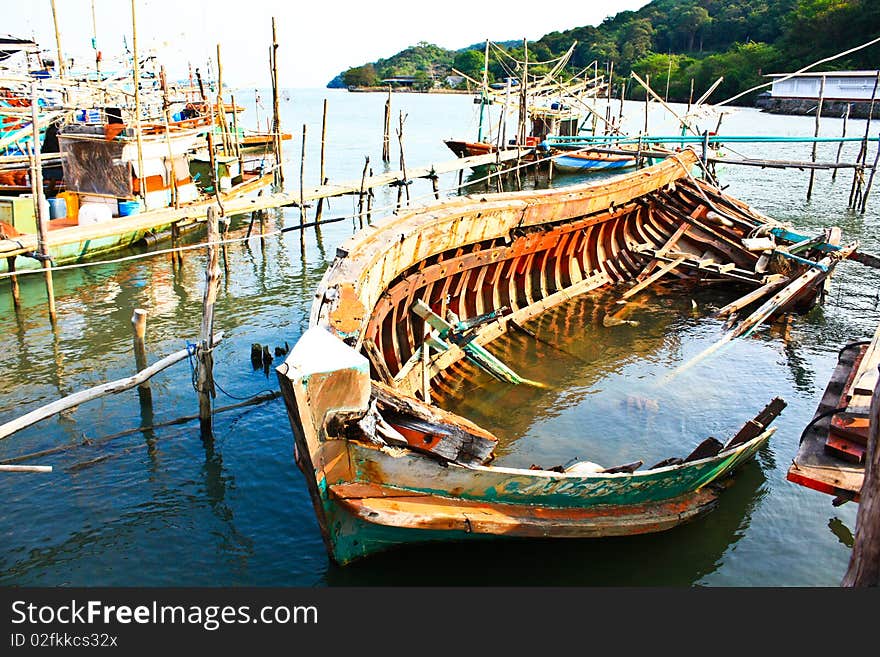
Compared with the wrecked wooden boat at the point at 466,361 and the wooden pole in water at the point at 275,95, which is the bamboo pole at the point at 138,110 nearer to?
the wooden pole in water at the point at 275,95

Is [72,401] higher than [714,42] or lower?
lower

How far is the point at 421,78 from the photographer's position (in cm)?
16950

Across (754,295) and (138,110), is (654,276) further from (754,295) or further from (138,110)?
(138,110)

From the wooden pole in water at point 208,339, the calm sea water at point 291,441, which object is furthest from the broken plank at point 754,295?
the wooden pole in water at point 208,339

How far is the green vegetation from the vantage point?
69.6m

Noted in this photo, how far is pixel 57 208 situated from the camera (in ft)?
59.4

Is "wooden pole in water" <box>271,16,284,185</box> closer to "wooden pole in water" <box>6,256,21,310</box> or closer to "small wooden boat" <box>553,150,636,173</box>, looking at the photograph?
"wooden pole in water" <box>6,256,21,310</box>

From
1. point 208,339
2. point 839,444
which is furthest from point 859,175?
point 208,339

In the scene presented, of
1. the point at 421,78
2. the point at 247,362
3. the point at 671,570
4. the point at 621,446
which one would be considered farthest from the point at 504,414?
the point at 421,78

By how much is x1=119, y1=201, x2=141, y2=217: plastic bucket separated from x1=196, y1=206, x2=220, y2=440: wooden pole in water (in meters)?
9.94

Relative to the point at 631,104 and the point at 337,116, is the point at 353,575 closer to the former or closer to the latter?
the point at 337,116

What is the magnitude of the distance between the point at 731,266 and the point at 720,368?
393 centimetres

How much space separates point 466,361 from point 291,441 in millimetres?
2897

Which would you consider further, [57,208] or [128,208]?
[57,208]
